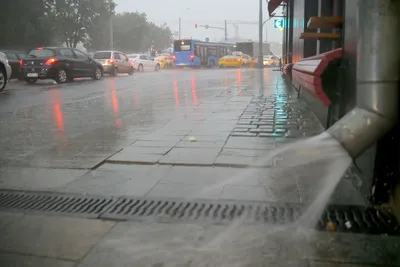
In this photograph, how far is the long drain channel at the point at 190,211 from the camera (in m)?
3.12

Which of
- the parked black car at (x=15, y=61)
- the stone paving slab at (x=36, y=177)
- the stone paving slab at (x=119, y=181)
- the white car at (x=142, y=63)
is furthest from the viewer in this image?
the white car at (x=142, y=63)

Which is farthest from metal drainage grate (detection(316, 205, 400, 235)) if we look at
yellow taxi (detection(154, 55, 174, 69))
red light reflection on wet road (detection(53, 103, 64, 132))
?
yellow taxi (detection(154, 55, 174, 69))

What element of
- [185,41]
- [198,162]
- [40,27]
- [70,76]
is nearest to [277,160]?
[198,162]

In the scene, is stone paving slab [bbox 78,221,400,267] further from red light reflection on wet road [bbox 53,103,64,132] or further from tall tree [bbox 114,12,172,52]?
tall tree [bbox 114,12,172,52]

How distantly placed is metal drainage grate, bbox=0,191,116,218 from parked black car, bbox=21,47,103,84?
15.1 metres

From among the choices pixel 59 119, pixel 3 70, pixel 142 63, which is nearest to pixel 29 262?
pixel 59 119

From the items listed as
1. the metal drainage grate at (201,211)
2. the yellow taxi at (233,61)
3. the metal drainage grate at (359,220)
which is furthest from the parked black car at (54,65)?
the yellow taxi at (233,61)

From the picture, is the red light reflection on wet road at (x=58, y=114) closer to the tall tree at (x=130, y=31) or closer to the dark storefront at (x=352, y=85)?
the dark storefront at (x=352, y=85)

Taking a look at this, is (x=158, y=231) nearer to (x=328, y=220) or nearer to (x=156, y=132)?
(x=328, y=220)

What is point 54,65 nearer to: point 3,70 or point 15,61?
point 15,61

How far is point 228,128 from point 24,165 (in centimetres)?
321

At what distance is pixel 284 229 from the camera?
9.93ft

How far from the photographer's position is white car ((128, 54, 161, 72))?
33062 mm

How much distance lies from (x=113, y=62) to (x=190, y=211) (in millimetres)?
23644
